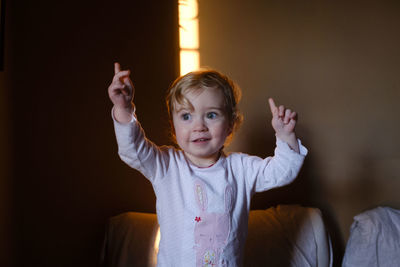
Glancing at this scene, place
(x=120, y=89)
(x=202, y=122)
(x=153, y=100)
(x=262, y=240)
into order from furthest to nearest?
(x=153, y=100), (x=262, y=240), (x=202, y=122), (x=120, y=89)

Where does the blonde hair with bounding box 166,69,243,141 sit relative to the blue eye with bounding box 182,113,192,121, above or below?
above

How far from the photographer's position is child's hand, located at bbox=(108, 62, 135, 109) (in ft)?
2.77

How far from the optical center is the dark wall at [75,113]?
130cm

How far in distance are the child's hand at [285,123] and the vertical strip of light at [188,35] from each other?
61 cm

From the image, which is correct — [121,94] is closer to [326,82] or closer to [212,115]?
[212,115]

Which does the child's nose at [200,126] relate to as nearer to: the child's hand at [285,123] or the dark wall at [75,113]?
the child's hand at [285,123]

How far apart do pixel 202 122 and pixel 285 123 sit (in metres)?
0.24

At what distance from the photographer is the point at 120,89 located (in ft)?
2.81

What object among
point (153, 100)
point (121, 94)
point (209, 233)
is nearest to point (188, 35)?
point (153, 100)

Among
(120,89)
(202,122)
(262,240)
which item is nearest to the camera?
(120,89)

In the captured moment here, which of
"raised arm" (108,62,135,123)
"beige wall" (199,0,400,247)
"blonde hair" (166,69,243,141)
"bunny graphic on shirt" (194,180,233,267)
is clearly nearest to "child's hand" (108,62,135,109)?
"raised arm" (108,62,135,123)

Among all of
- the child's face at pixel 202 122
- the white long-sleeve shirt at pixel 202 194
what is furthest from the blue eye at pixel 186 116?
the white long-sleeve shirt at pixel 202 194

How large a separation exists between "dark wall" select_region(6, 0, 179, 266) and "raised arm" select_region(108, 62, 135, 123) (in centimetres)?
56

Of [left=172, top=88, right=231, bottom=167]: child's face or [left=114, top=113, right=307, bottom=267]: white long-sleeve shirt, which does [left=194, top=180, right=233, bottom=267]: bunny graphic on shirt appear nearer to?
[left=114, top=113, right=307, bottom=267]: white long-sleeve shirt
